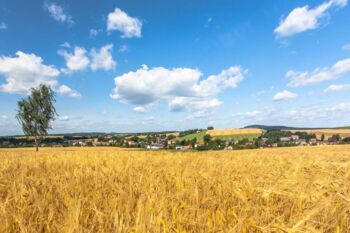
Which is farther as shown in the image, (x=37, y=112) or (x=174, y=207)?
(x=37, y=112)

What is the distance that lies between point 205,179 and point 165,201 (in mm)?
1284

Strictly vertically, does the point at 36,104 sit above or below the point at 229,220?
above

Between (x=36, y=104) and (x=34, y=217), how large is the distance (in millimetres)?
41520

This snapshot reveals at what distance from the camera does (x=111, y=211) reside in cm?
216

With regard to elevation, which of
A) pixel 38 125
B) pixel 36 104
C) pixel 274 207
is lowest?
pixel 274 207

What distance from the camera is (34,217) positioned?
6.93ft

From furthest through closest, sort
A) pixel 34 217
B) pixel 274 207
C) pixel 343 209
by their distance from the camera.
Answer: pixel 274 207 → pixel 343 209 → pixel 34 217

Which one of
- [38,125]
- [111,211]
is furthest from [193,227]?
[38,125]

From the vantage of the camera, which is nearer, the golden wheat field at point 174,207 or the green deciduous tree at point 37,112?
the golden wheat field at point 174,207

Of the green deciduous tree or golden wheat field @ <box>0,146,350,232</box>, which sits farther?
the green deciduous tree

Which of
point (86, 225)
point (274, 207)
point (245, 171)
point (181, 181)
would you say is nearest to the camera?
point (86, 225)

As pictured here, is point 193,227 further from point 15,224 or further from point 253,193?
point 15,224

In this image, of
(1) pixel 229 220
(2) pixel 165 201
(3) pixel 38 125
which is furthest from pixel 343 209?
A: (3) pixel 38 125

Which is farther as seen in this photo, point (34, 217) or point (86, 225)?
point (34, 217)
